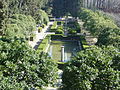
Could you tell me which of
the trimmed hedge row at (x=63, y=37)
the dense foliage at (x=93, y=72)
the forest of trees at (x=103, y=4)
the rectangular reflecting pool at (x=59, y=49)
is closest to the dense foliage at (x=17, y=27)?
the rectangular reflecting pool at (x=59, y=49)

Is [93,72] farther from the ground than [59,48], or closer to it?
→ farther from the ground

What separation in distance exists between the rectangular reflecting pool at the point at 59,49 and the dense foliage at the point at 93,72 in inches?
458

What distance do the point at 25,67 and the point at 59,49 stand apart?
1767 centimetres

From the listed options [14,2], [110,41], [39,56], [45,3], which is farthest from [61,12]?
[39,56]

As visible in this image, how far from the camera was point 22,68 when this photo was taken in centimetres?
1044

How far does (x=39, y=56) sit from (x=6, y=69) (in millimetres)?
2256

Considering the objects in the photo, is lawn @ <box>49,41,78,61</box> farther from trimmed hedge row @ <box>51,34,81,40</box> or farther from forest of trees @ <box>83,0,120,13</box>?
forest of trees @ <box>83,0,120,13</box>

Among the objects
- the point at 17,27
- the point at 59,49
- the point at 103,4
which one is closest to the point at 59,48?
the point at 59,49

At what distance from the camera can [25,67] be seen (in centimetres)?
1034

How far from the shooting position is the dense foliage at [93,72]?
9.74m

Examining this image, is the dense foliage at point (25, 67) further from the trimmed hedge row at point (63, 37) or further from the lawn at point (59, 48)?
the trimmed hedge row at point (63, 37)

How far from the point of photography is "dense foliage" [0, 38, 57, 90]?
10172mm

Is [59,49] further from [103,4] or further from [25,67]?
[103,4]

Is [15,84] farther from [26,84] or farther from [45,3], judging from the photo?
[45,3]
